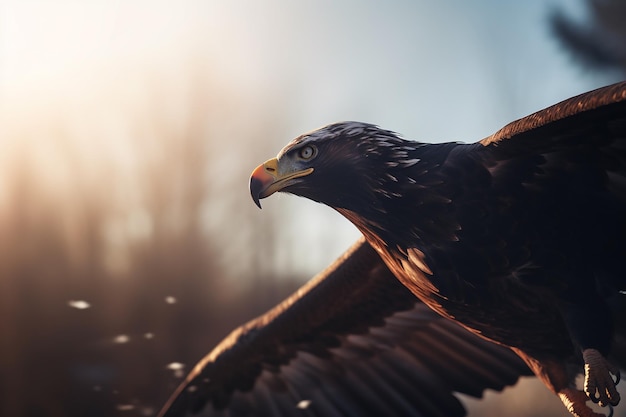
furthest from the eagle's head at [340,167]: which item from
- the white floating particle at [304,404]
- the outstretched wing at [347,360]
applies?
the white floating particle at [304,404]

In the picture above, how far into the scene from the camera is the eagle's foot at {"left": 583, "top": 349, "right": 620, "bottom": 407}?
1779 millimetres

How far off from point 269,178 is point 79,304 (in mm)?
3242

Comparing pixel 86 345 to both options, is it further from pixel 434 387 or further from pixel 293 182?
pixel 293 182

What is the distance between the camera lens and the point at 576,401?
2080 mm

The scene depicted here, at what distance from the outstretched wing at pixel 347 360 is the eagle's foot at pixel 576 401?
50 cm

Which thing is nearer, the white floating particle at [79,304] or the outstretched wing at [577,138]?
the outstretched wing at [577,138]

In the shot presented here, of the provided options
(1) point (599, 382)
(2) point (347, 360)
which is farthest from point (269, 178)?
(2) point (347, 360)

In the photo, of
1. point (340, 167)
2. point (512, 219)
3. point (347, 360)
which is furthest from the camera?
point (347, 360)

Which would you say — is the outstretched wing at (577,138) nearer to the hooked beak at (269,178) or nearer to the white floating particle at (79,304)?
the hooked beak at (269,178)

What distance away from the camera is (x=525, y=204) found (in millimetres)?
1922

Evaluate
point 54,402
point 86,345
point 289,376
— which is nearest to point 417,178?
point 289,376

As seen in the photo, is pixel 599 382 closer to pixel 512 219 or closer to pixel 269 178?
pixel 512 219

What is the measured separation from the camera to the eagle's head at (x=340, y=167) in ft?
6.60

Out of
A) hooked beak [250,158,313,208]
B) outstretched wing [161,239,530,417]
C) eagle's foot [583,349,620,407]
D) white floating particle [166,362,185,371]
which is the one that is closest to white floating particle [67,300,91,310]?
white floating particle [166,362,185,371]
